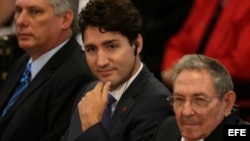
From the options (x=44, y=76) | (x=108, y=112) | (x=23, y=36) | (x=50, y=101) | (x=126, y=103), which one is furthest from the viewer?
(x=23, y=36)

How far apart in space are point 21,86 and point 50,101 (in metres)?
0.44

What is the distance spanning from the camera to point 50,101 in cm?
502

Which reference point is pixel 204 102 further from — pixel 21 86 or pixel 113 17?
pixel 21 86

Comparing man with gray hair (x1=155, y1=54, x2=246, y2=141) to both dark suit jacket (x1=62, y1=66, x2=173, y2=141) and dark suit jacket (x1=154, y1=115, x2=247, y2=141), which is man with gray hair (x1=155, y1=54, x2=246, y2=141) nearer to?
dark suit jacket (x1=154, y1=115, x2=247, y2=141)

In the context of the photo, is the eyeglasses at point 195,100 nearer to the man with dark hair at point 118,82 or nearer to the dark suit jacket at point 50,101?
the man with dark hair at point 118,82

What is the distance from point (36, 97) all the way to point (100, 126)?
861 millimetres

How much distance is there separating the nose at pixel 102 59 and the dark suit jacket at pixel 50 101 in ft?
1.81

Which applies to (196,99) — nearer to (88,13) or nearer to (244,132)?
(244,132)

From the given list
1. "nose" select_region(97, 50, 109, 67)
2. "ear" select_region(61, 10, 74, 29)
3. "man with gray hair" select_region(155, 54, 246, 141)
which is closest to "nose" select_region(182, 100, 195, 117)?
"man with gray hair" select_region(155, 54, 246, 141)

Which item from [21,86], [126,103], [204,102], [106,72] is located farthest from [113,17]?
[21,86]

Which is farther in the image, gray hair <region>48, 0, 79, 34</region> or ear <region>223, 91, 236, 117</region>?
gray hair <region>48, 0, 79, 34</region>

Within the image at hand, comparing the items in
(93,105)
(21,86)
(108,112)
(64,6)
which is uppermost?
(64,6)

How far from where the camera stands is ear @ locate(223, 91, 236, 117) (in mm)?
4078

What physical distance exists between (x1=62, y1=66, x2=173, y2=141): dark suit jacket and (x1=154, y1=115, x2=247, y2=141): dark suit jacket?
0.08 m
